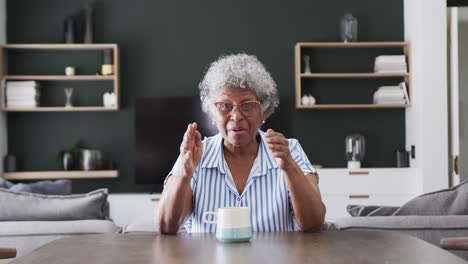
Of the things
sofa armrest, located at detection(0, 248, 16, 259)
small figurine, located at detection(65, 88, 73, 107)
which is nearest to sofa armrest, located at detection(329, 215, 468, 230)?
sofa armrest, located at detection(0, 248, 16, 259)

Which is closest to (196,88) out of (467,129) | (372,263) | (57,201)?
(467,129)

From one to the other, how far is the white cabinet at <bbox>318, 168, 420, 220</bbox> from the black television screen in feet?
3.79

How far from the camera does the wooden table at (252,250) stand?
1399 millimetres

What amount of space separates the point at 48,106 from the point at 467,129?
3.89 metres

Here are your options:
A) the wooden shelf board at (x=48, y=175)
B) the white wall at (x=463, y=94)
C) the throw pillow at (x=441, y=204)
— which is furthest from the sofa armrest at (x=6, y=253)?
the white wall at (x=463, y=94)

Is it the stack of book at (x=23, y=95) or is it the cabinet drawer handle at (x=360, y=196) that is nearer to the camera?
the cabinet drawer handle at (x=360, y=196)

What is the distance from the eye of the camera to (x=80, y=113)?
19.5ft

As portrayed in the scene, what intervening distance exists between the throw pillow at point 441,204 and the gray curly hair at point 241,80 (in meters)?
0.66

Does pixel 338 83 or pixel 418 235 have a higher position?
Result: pixel 338 83

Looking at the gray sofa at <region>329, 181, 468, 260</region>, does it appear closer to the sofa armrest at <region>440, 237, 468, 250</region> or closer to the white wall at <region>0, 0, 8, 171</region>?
the sofa armrest at <region>440, 237, 468, 250</region>

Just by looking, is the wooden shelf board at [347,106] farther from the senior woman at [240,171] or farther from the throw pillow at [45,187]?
the senior woman at [240,171]

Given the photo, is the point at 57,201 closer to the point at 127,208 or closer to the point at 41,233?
the point at 41,233

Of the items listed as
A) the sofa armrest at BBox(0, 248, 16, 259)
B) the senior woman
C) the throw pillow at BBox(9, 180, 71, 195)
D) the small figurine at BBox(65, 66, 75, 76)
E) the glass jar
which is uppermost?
the glass jar

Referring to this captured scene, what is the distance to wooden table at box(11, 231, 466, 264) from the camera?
140cm
